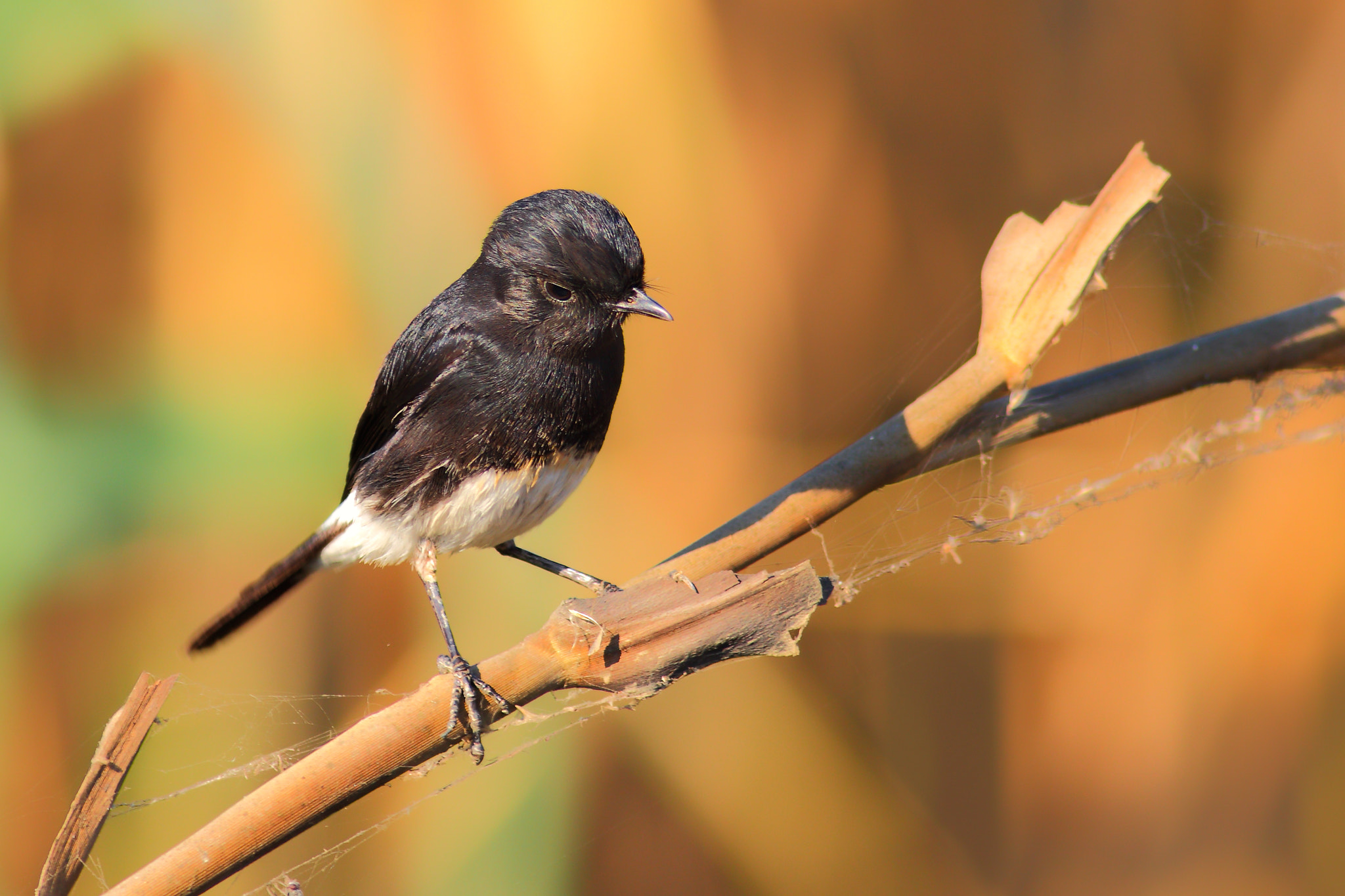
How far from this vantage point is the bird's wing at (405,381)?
0.98 meters

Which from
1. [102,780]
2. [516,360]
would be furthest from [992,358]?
[102,780]

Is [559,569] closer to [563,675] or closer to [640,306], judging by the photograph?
[640,306]

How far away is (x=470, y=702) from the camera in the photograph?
0.75m

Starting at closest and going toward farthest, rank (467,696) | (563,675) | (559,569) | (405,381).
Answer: (563,675)
(467,696)
(405,381)
(559,569)

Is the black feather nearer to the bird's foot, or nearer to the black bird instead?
the black bird

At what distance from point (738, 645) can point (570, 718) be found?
2.65ft

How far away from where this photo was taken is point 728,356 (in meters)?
1.54

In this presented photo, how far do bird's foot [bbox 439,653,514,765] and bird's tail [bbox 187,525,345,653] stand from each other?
0.37 metres

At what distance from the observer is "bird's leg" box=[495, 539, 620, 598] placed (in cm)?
112

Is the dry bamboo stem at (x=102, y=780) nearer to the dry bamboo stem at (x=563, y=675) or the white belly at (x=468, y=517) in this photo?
the dry bamboo stem at (x=563, y=675)

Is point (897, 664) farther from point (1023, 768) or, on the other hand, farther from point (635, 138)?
point (635, 138)

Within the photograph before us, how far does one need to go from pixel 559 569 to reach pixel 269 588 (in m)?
0.36

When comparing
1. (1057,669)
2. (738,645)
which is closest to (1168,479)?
(738,645)

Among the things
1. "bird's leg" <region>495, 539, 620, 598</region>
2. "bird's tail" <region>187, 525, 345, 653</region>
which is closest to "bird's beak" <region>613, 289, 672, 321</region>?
"bird's leg" <region>495, 539, 620, 598</region>
